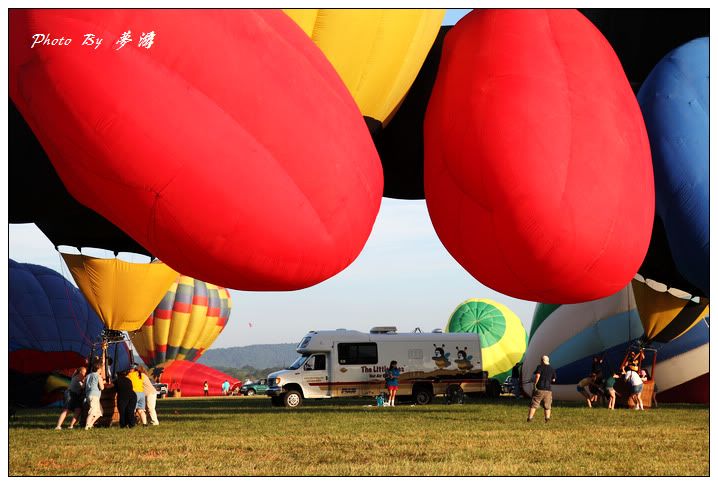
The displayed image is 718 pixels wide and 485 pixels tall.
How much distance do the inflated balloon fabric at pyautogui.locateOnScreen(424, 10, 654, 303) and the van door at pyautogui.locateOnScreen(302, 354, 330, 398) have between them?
19081 mm

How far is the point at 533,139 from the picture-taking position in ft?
23.2

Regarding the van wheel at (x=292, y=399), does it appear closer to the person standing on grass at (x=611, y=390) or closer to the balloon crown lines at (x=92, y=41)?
the person standing on grass at (x=611, y=390)

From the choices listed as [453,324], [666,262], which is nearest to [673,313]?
[666,262]

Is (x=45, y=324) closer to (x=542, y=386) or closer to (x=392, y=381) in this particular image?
(x=392, y=381)

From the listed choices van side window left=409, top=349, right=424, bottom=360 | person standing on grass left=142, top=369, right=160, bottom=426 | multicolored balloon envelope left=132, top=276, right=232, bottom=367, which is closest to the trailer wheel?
van side window left=409, top=349, right=424, bottom=360

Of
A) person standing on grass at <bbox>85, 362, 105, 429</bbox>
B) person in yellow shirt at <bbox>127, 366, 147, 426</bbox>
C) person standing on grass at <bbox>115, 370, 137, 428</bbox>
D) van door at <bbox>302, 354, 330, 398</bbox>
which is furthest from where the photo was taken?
van door at <bbox>302, 354, 330, 398</bbox>

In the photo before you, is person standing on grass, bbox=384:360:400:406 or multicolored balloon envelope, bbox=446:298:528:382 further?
multicolored balloon envelope, bbox=446:298:528:382

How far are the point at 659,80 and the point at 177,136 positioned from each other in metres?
4.89

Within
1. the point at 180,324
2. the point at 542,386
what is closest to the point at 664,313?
the point at 542,386

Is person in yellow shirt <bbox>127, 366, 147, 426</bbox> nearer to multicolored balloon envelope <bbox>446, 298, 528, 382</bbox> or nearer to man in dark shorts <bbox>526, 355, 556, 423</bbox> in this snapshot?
man in dark shorts <bbox>526, 355, 556, 423</bbox>

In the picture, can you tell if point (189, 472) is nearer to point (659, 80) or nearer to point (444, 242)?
point (444, 242)

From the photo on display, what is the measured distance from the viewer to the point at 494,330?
3981 cm

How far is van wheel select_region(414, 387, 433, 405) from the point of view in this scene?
88.2 ft

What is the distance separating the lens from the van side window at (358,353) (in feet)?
89.1
